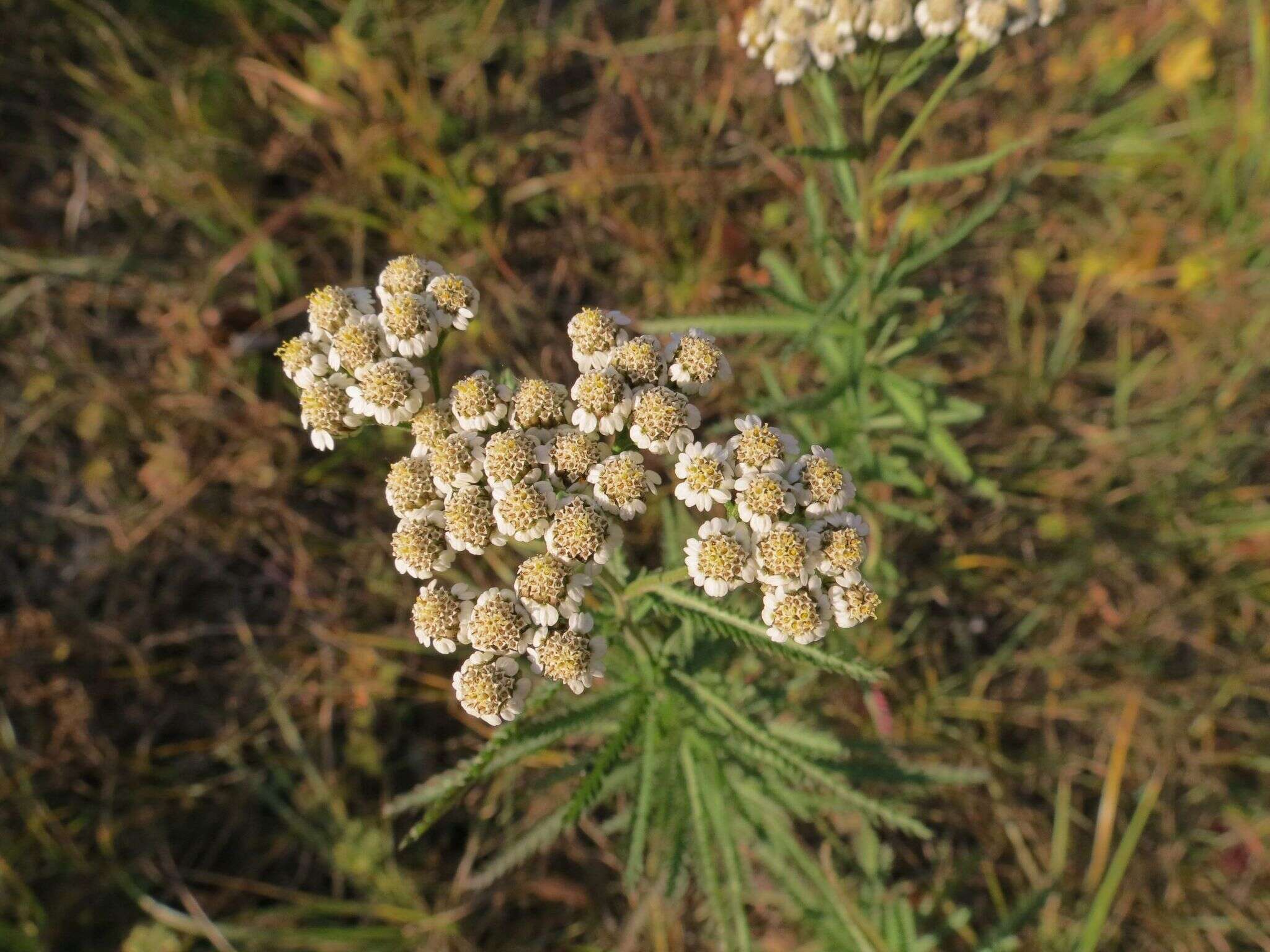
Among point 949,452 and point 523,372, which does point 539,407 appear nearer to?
point 949,452

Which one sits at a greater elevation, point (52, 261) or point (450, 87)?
point (450, 87)

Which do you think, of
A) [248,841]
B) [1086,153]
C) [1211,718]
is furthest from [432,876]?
[1086,153]

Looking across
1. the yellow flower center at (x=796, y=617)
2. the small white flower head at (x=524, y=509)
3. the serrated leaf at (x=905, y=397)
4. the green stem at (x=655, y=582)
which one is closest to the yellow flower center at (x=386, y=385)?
the small white flower head at (x=524, y=509)

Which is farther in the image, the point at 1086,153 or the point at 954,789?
the point at 1086,153

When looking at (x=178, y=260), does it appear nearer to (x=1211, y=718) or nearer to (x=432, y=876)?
(x=432, y=876)

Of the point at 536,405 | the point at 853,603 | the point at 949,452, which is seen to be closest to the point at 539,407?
the point at 536,405

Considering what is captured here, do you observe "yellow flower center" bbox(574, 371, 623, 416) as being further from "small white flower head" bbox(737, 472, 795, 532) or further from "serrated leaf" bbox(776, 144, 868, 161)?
"serrated leaf" bbox(776, 144, 868, 161)
